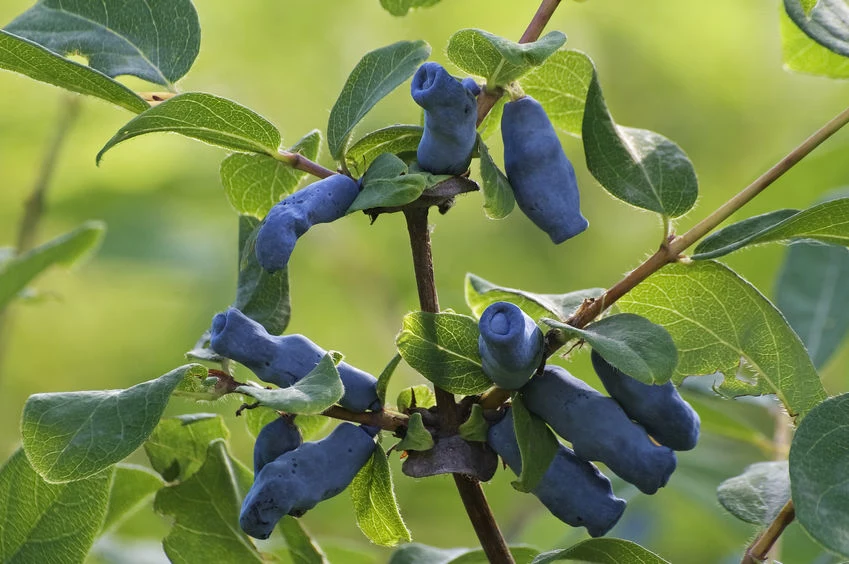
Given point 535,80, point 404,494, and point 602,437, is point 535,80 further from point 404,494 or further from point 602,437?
point 404,494

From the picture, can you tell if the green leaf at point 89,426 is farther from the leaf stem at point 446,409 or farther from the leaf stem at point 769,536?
the leaf stem at point 769,536

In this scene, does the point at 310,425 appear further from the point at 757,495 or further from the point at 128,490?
the point at 757,495

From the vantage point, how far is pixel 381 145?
92 cm

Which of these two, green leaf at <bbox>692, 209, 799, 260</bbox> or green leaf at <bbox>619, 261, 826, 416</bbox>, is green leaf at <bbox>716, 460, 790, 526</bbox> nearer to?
green leaf at <bbox>619, 261, 826, 416</bbox>

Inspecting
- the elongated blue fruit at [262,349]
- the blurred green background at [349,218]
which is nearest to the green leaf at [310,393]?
the elongated blue fruit at [262,349]

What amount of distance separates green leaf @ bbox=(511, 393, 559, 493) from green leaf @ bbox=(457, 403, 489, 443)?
4 centimetres

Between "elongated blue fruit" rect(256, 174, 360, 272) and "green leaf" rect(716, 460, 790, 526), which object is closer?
"elongated blue fruit" rect(256, 174, 360, 272)

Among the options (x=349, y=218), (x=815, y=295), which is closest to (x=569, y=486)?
(x=815, y=295)

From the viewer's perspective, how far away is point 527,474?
2.74ft

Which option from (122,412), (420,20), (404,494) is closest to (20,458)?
(122,412)

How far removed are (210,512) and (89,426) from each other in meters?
0.28

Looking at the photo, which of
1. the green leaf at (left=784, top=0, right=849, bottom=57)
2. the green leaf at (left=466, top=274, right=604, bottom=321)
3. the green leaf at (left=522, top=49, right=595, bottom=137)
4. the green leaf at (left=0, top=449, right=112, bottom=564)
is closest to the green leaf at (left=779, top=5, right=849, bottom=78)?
the green leaf at (left=784, top=0, right=849, bottom=57)

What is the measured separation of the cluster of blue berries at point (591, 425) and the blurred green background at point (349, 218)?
4.50ft

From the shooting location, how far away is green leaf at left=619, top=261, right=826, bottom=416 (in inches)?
37.2
